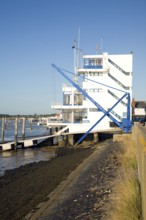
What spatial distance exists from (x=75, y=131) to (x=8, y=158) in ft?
35.4

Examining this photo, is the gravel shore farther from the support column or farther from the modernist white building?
the modernist white building

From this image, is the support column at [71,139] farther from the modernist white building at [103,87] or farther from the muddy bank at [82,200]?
the muddy bank at [82,200]

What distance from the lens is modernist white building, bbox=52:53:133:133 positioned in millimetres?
37781

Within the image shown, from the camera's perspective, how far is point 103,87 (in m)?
38.2

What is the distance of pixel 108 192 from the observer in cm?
940

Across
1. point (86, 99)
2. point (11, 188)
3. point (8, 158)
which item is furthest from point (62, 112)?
point (11, 188)

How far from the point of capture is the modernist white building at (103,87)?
1487 inches

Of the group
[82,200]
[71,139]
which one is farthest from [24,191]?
[71,139]

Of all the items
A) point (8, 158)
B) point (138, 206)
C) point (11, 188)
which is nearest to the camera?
point (138, 206)

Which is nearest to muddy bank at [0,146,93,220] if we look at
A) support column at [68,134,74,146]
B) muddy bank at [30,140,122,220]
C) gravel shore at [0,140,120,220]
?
gravel shore at [0,140,120,220]

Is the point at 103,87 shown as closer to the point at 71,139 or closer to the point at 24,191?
the point at 71,139

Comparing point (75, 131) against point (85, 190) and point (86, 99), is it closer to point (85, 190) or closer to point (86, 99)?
point (86, 99)

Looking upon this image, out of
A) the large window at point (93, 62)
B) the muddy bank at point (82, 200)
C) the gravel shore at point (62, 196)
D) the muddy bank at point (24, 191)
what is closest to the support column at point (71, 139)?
the large window at point (93, 62)

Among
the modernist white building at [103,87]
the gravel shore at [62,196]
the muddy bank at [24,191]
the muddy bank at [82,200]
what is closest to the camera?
the muddy bank at [82,200]
